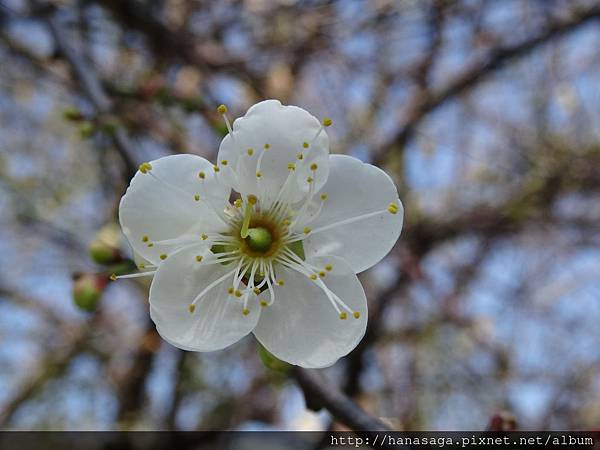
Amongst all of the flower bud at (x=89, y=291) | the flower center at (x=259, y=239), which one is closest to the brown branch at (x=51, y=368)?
the flower bud at (x=89, y=291)

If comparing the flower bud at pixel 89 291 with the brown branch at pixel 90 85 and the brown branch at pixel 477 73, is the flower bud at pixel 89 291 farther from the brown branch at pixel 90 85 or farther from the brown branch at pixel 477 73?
the brown branch at pixel 477 73

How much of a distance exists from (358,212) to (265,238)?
0.51 feet

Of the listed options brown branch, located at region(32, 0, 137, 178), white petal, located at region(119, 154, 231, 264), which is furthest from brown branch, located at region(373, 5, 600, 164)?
white petal, located at region(119, 154, 231, 264)

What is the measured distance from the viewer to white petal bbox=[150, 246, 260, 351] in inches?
34.3

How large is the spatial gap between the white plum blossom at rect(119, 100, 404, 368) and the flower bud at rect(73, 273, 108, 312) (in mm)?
301

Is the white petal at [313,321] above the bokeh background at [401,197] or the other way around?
above

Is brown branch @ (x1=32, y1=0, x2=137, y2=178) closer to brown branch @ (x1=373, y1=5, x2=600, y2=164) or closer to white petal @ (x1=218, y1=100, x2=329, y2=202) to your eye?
white petal @ (x1=218, y1=100, x2=329, y2=202)

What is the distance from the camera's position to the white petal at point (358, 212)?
3.03 feet

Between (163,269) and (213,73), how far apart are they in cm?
182

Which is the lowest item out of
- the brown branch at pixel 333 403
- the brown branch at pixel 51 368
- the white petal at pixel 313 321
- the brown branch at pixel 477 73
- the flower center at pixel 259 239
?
the brown branch at pixel 51 368

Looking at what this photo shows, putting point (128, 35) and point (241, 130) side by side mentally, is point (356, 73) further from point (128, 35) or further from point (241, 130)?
point (241, 130)

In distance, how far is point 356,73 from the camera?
10.2ft

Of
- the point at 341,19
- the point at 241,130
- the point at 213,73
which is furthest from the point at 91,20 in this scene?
the point at 241,130

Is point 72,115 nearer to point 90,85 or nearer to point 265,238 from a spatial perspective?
point 90,85
